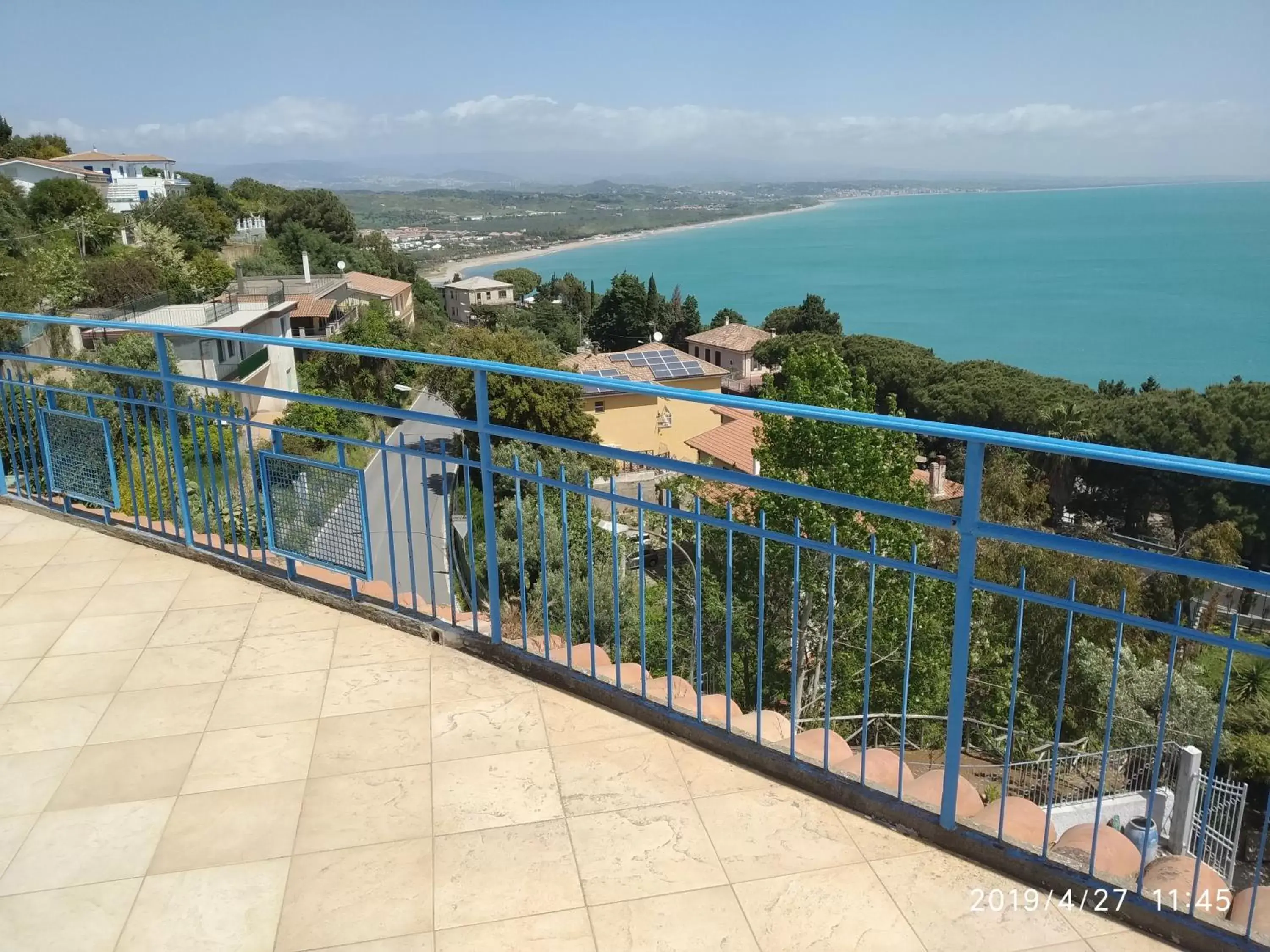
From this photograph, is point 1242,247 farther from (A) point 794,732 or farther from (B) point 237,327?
(A) point 794,732

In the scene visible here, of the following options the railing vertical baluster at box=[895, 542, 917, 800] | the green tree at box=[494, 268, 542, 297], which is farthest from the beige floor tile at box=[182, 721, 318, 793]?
the green tree at box=[494, 268, 542, 297]

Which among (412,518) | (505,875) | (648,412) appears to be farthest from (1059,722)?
(648,412)

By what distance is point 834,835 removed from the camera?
9.37 ft

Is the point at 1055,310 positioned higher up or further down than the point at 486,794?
further down

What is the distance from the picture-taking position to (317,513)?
4273 mm

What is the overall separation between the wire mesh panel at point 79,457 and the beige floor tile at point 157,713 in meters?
1.89

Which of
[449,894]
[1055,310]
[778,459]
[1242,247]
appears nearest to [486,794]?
[449,894]

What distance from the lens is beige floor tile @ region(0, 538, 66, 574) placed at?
5.02 m

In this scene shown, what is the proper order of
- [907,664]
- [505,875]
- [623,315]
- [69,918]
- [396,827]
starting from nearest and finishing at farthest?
[69,918] → [505,875] → [907,664] → [396,827] → [623,315]

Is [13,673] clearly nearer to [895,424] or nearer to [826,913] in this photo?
[826,913]

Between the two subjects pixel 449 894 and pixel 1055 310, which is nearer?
pixel 449 894

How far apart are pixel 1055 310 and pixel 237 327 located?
129m

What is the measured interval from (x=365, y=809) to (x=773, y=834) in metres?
1.31

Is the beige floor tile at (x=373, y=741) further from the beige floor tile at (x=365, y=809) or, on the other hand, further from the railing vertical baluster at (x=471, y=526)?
the railing vertical baluster at (x=471, y=526)
